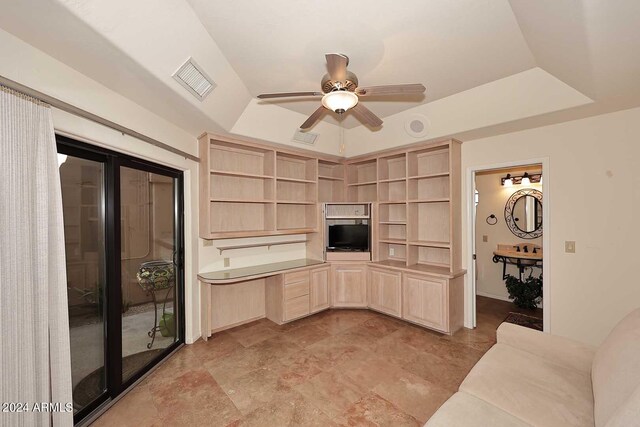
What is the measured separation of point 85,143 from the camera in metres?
1.94

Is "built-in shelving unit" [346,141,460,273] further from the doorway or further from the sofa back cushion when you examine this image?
the sofa back cushion

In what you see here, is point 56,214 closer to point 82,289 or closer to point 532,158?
point 82,289

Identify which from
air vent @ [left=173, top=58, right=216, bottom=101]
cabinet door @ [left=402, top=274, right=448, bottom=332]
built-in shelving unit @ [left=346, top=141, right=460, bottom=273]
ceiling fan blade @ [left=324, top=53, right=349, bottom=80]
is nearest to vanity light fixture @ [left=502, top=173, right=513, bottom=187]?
built-in shelving unit @ [left=346, top=141, right=460, bottom=273]

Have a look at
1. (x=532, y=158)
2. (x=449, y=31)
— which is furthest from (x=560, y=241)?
(x=449, y=31)

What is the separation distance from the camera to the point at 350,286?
428 cm

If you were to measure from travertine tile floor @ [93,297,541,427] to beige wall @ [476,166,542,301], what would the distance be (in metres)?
1.45

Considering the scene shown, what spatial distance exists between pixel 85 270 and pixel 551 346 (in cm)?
346

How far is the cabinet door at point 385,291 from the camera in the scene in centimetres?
385

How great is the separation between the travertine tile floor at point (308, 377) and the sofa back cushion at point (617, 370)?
110cm

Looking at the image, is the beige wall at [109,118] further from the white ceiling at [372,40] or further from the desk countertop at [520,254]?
the desk countertop at [520,254]

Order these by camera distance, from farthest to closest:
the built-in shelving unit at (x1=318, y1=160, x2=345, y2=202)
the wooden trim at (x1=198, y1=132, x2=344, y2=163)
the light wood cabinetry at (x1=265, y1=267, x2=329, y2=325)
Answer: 1. the built-in shelving unit at (x1=318, y1=160, x2=345, y2=202)
2. the light wood cabinetry at (x1=265, y1=267, x2=329, y2=325)
3. the wooden trim at (x1=198, y1=132, x2=344, y2=163)

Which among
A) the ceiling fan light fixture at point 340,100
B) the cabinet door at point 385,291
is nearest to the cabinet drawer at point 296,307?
the cabinet door at point 385,291

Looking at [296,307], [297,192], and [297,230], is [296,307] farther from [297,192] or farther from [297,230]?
[297,192]

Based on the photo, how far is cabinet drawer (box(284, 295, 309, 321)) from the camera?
146 inches
